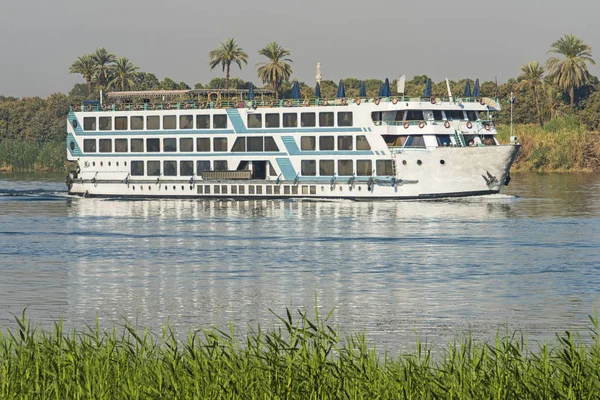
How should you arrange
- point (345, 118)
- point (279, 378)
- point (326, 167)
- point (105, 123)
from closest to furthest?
point (279, 378) < point (345, 118) < point (326, 167) < point (105, 123)

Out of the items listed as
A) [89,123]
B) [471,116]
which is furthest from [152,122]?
[471,116]

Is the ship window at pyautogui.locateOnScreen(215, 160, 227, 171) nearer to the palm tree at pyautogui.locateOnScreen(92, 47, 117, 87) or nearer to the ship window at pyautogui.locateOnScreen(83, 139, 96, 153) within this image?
the ship window at pyautogui.locateOnScreen(83, 139, 96, 153)

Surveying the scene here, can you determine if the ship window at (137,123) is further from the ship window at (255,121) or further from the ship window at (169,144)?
the ship window at (255,121)

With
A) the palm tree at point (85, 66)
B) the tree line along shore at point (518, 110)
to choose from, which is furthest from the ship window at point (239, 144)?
the palm tree at point (85, 66)

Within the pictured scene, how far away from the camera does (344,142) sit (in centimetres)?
6253

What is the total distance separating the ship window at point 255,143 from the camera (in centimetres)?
6497

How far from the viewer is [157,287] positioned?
28.5 metres

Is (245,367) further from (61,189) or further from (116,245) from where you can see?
(61,189)

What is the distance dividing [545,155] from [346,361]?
92.2 m

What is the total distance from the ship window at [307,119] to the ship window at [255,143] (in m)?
3.04

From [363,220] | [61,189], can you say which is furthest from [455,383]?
[61,189]

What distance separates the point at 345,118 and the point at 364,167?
3.11 m

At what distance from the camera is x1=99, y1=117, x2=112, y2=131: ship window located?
227 feet

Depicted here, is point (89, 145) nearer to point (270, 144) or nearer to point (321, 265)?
point (270, 144)
